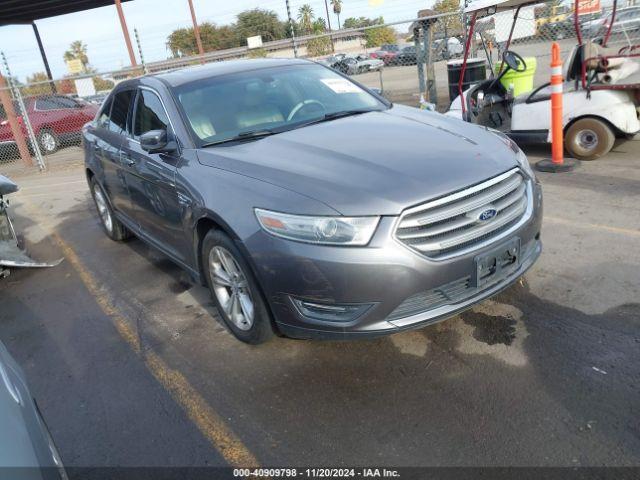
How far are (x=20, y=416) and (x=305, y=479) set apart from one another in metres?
1.25

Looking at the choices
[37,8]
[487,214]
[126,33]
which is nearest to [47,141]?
[126,33]

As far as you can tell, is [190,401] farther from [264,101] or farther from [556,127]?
[556,127]

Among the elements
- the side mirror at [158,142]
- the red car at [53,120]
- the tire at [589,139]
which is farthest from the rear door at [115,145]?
the red car at [53,120]

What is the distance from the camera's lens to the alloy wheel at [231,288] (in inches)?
132

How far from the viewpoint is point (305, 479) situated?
245 centimetres

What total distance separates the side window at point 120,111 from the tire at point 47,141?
36.2 ft

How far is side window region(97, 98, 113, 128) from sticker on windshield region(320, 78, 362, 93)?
242cm

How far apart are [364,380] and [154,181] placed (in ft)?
7.43

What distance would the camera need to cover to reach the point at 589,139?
6902mm

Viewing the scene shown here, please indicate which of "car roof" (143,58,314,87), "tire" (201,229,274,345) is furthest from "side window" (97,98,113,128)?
"tire" (201,229,274,345)

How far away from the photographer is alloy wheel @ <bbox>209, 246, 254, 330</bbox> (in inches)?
132

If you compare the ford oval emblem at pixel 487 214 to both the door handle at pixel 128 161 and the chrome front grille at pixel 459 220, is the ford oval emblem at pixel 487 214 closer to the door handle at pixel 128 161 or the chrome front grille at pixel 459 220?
the chrome front grille at pixel 459 220

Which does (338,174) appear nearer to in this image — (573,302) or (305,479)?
(305,479)

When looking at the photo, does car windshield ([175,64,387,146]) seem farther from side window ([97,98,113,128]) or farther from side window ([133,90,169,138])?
side window ([97,98,113,128])
